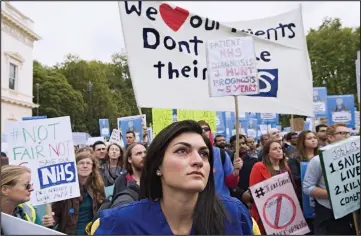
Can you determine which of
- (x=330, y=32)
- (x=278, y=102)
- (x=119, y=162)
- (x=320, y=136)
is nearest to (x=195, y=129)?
(x=278, y=102)

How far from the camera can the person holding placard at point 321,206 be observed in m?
3.98

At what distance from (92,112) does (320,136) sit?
3802 mm

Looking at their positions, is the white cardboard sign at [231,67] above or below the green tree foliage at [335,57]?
below

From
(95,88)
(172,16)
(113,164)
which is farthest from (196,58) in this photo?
(113,164)

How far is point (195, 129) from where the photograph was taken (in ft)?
6.23

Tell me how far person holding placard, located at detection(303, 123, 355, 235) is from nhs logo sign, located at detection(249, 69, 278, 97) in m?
1.04

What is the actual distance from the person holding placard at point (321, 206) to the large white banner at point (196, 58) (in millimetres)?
937

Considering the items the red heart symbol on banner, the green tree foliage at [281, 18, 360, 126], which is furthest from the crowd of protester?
the green tree foliage at [281, 18, 360, 126]

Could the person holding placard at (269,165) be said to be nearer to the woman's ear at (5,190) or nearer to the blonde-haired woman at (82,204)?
the blonde-haired woman at (82,204)

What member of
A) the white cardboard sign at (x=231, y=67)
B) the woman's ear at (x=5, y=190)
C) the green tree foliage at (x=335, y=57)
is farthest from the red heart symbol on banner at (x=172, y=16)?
the green tree foliage at (x=335, y=57)

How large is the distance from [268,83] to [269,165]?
93cm

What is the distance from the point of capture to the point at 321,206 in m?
4.12

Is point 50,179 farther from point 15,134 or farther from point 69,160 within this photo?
point 15,134

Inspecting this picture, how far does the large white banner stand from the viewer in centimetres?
442
